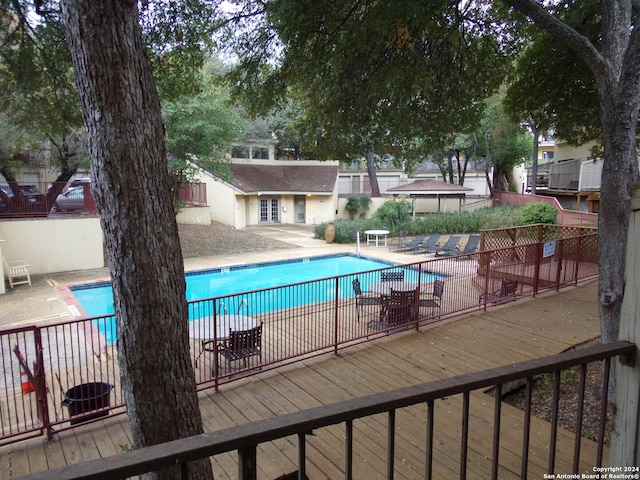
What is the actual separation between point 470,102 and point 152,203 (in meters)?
6.74

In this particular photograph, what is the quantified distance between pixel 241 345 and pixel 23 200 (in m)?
13.3

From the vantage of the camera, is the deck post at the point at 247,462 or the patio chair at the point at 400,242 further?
the patio chair at the point at 400,242

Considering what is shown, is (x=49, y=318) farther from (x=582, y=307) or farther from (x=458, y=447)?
(x=582, y=307)

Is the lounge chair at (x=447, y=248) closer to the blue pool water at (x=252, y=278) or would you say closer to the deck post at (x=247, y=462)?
the blue pool water at (x=252, y=278)

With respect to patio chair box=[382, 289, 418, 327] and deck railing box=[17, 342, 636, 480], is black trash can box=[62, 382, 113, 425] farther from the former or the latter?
patio chair box=[382, 289, 418, 327]

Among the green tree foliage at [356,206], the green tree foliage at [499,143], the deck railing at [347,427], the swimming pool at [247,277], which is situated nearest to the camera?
the deck railing at [347,427]

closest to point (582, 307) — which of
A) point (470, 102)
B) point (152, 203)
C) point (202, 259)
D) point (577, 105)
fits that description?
point (577, 105)

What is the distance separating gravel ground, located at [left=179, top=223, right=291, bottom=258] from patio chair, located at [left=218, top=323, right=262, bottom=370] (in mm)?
13568

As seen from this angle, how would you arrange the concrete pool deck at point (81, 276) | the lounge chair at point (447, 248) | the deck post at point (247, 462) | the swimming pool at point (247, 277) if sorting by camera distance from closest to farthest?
the deck post at point (247, 462) < the concrete pool deck at point (81, 276) < the swimming pool at point (247, 277) < the lounge chair at point (447, 248)

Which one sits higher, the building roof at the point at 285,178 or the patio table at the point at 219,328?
the building roof at the point at 285,178

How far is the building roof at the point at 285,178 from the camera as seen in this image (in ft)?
92.5

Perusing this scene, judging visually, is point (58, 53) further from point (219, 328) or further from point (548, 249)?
point (548, 249)

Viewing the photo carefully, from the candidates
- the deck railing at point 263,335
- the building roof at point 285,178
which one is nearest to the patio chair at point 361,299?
the deck railing at point 263,335

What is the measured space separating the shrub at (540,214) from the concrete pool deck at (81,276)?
4664 mm
